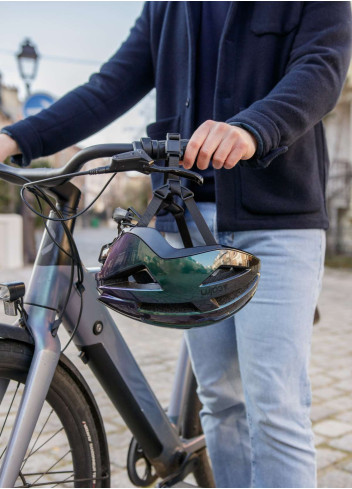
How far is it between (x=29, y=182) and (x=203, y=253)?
1.84ft

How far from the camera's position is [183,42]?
200cm

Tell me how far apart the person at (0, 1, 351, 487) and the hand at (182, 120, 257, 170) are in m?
0.29

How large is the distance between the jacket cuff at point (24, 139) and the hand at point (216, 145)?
2.17 ft

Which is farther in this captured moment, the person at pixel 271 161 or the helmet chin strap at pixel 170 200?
the person at pixel 271 161

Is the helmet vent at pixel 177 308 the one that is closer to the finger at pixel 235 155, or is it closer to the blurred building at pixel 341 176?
the finger at pixel 235 155

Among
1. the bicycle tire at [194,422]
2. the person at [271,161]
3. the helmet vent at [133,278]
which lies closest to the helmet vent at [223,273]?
the helmet vent at [133,278]

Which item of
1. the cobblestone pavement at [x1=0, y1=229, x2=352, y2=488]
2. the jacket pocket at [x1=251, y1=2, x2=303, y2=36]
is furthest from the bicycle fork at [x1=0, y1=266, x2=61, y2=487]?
the jacket pocket at [x1=251, y1=2, x2=303, y2=36]

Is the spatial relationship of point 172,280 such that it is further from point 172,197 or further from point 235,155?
point 235,155

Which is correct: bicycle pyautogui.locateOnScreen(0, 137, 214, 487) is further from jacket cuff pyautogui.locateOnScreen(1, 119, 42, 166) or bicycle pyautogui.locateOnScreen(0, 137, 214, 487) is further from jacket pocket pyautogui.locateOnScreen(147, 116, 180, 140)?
jacket pocket pyautogui.locateOnScreen(147, 116, 180, 140)

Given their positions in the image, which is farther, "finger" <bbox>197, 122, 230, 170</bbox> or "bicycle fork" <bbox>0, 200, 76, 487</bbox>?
"bicycle fork" <bbox>0, 200, 76, 487</bbox>

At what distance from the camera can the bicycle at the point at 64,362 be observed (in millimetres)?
1433

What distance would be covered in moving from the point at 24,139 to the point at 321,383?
370 cm

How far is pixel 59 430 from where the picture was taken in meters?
1.65

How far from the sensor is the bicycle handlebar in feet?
4.10
